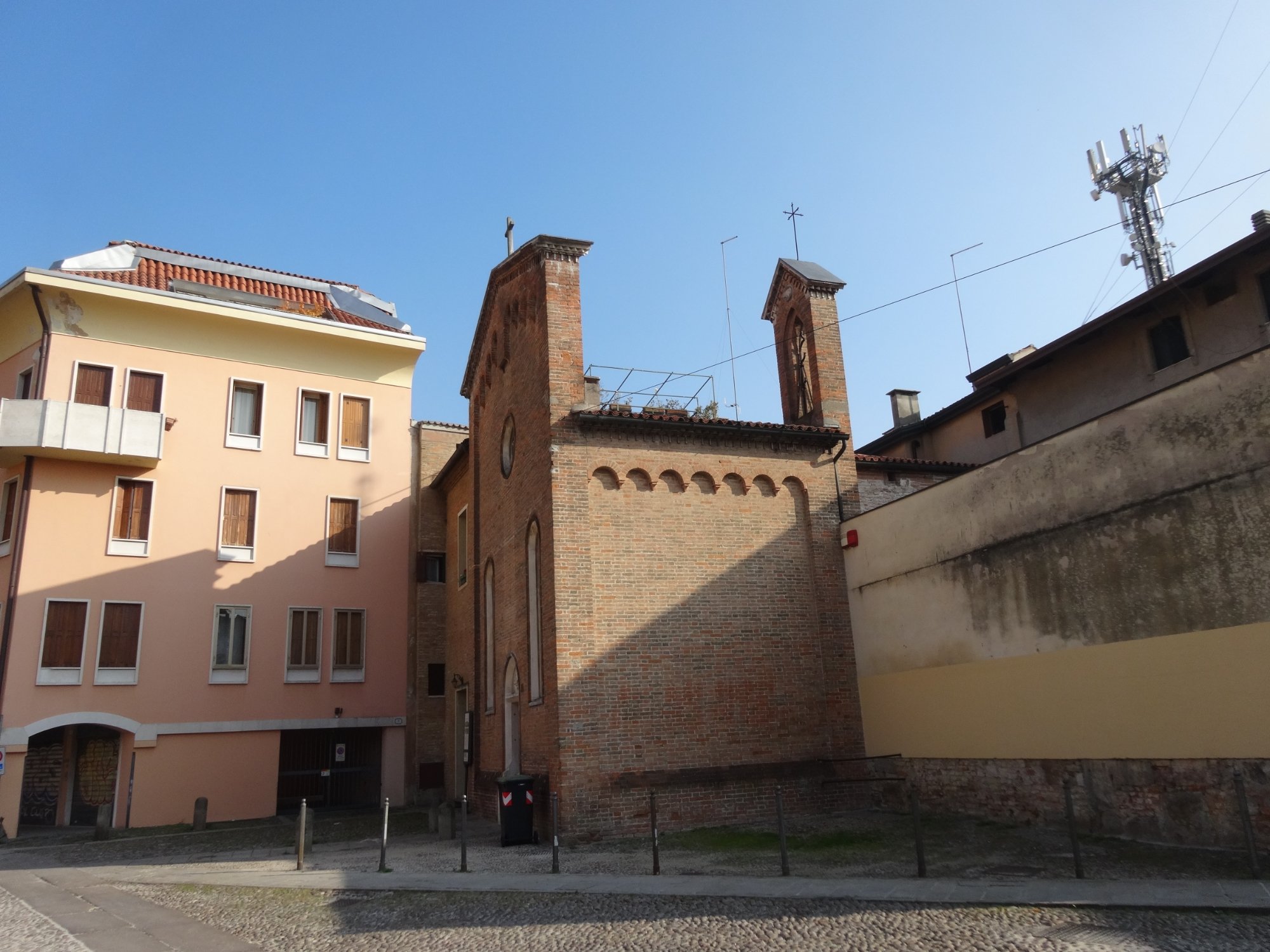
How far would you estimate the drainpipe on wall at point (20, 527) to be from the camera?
1992cm

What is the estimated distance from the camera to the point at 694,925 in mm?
7910

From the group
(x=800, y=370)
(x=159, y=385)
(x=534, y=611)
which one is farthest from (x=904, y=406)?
(x=159, y=385)

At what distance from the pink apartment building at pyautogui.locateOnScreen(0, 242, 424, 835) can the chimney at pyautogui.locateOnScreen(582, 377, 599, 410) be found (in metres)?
11.6

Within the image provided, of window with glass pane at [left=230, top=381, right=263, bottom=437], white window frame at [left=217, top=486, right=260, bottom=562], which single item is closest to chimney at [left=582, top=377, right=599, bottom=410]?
white window frame at [left=217, top=486, right=260, bottom=562]

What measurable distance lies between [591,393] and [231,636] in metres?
12.9

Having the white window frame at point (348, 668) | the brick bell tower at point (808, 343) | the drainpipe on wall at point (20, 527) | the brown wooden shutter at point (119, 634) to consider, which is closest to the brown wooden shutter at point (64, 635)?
the brown wooden shutter at point (119, 634)

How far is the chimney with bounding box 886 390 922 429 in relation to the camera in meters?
25.6

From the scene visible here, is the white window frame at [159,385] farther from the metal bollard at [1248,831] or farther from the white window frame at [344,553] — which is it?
the metal bollard at [1248,831]

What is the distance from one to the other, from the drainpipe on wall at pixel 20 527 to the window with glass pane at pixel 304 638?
5.93 m

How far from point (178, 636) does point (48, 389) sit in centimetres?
657

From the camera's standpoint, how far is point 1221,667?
964 centimetres

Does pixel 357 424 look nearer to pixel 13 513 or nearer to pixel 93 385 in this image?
pixel 93 385

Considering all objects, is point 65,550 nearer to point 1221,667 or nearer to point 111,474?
point 111,474

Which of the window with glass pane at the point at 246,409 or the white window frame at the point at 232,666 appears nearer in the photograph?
the white window frame at the point at 232,666
